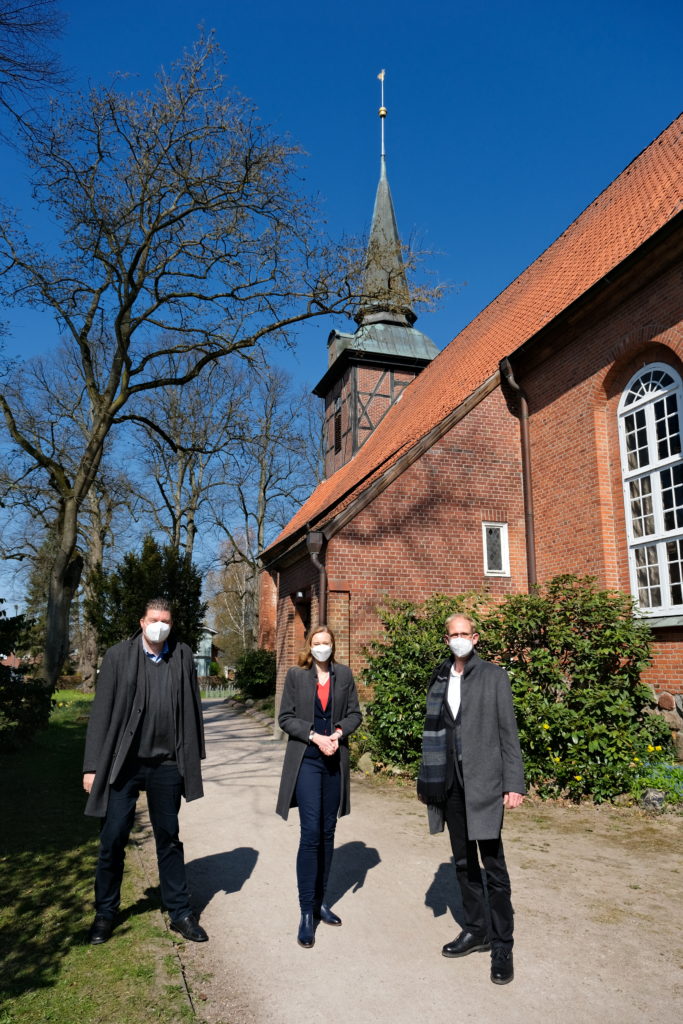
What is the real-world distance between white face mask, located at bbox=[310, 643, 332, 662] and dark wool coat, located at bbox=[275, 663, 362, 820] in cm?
10

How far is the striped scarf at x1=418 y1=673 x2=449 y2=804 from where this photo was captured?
4.01m

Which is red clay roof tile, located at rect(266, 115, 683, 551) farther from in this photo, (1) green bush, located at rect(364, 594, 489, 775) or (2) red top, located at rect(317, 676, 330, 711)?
(2) red top, located at rect(317, 676, 330, 711)

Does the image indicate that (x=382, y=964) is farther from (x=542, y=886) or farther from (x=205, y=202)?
(x=205, y=202)

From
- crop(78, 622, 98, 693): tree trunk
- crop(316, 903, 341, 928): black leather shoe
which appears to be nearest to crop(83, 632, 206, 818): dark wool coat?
crop(316, 903, 341, 928): black leather shoe

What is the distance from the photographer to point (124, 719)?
4.23 m

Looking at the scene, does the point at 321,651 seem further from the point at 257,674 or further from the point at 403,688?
the point at 257,674

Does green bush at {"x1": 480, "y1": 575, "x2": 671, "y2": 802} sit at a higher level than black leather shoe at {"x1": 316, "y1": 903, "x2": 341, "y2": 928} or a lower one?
higher

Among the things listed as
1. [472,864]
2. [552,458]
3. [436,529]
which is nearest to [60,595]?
[436,529]

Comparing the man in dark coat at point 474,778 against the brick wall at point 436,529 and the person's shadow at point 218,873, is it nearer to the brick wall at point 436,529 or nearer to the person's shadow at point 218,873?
the person's shadow at point 218,873

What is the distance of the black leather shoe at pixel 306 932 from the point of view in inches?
159

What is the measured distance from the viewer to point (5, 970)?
3604 millimetres

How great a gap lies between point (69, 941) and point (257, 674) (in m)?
18.2

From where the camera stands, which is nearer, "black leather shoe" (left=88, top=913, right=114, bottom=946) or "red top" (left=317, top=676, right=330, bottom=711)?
"black leather shoe" (left=88, top=913, right=114, bottom=946)

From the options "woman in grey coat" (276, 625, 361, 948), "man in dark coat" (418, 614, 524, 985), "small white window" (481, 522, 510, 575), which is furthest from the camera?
"small white window" (481, 522, 510, 575)
